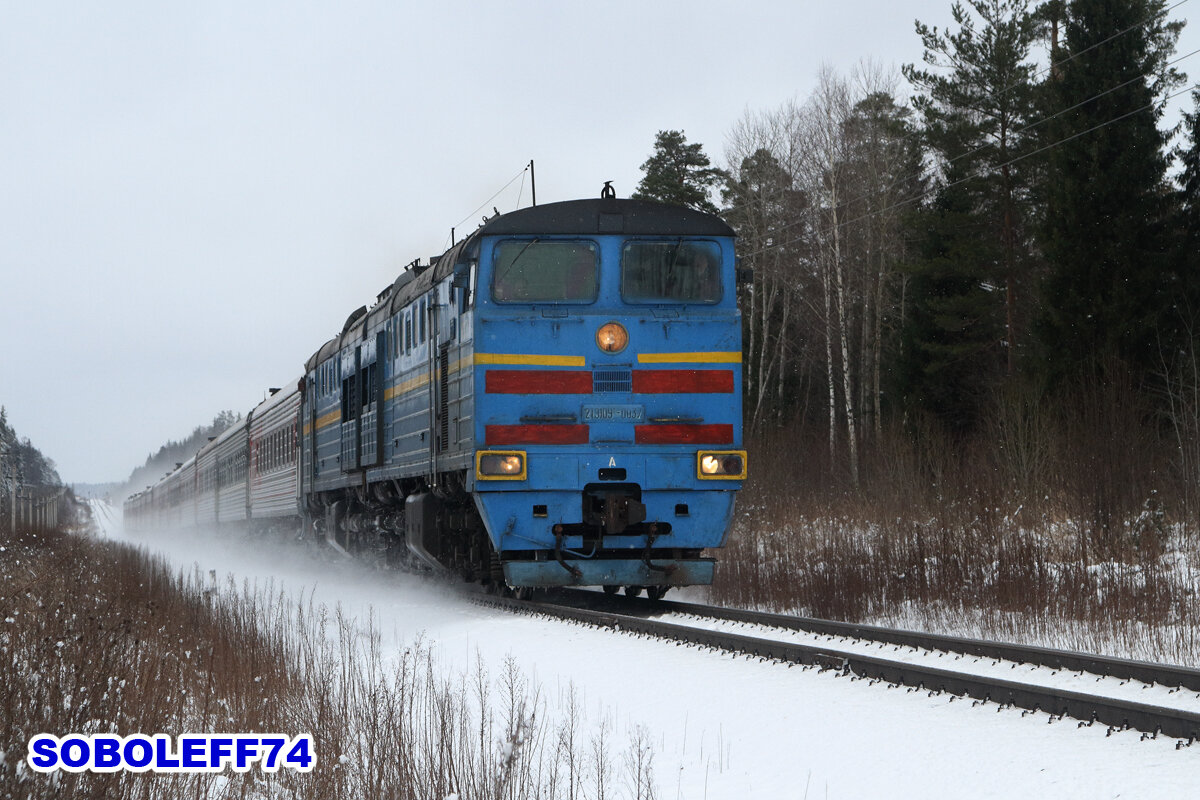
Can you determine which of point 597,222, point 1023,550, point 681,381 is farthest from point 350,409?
point 1023,550

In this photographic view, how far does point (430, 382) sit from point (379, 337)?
3.10 m

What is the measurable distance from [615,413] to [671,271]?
150 cm

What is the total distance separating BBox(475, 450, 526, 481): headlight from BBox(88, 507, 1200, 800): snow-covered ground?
179cm

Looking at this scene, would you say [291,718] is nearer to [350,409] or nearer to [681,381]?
[681,381]

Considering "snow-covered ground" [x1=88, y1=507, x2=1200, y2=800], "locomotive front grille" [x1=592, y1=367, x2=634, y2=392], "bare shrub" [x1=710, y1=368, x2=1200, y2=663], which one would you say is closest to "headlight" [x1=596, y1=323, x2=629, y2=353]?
"locomotive front grille" [x1=592, y1=367, x2=634, y2=392]

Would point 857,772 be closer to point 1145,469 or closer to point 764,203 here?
point 1145,469

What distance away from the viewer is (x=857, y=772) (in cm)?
545

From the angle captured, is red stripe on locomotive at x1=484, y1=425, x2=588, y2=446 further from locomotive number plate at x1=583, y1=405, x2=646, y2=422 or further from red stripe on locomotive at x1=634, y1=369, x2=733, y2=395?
red stripe on locomotive at x1=634, y1=369, x2=733, y2=395

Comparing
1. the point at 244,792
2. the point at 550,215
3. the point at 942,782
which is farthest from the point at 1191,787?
the point at 550,215

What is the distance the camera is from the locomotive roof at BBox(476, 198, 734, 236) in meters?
12.2

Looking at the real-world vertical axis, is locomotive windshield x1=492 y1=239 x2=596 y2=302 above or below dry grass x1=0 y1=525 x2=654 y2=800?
above

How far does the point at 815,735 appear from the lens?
620 cm

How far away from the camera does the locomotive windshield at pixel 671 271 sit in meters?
12.2

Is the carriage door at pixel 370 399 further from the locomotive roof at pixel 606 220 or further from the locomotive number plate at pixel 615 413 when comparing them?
the locomotive number plate at pixel 615 413
